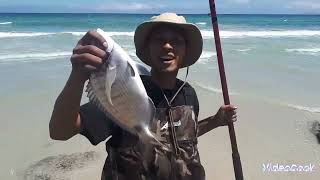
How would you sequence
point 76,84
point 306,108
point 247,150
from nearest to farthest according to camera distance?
1. point 76,84
2. point 247,150
3. point 306,108

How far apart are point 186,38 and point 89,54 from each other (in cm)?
78

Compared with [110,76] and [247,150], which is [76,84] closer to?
[110,76]

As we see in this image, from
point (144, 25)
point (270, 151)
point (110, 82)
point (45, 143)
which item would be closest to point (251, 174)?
point (270, 151)

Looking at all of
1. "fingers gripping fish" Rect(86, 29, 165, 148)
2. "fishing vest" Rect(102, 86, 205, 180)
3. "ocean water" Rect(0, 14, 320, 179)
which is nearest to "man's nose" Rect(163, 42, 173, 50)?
"fishing vest" Rect(102, 86, 205, 180)

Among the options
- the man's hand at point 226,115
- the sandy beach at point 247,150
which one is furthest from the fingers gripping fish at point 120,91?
the sandy beach at point 247,150

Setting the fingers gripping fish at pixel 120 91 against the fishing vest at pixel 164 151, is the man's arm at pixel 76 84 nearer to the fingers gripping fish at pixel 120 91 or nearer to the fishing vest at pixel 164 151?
the fingers gripping fish at pixel 120 91

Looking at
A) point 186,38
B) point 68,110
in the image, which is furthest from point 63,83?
point 68,110

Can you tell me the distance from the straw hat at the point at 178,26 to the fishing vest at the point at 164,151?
0.20m

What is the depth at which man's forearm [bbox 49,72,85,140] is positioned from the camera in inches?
67.6

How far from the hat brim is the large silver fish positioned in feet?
1.61

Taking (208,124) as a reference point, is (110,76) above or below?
above

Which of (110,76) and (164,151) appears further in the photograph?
(164,151)

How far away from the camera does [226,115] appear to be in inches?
98.1

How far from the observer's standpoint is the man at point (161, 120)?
6.51ft
